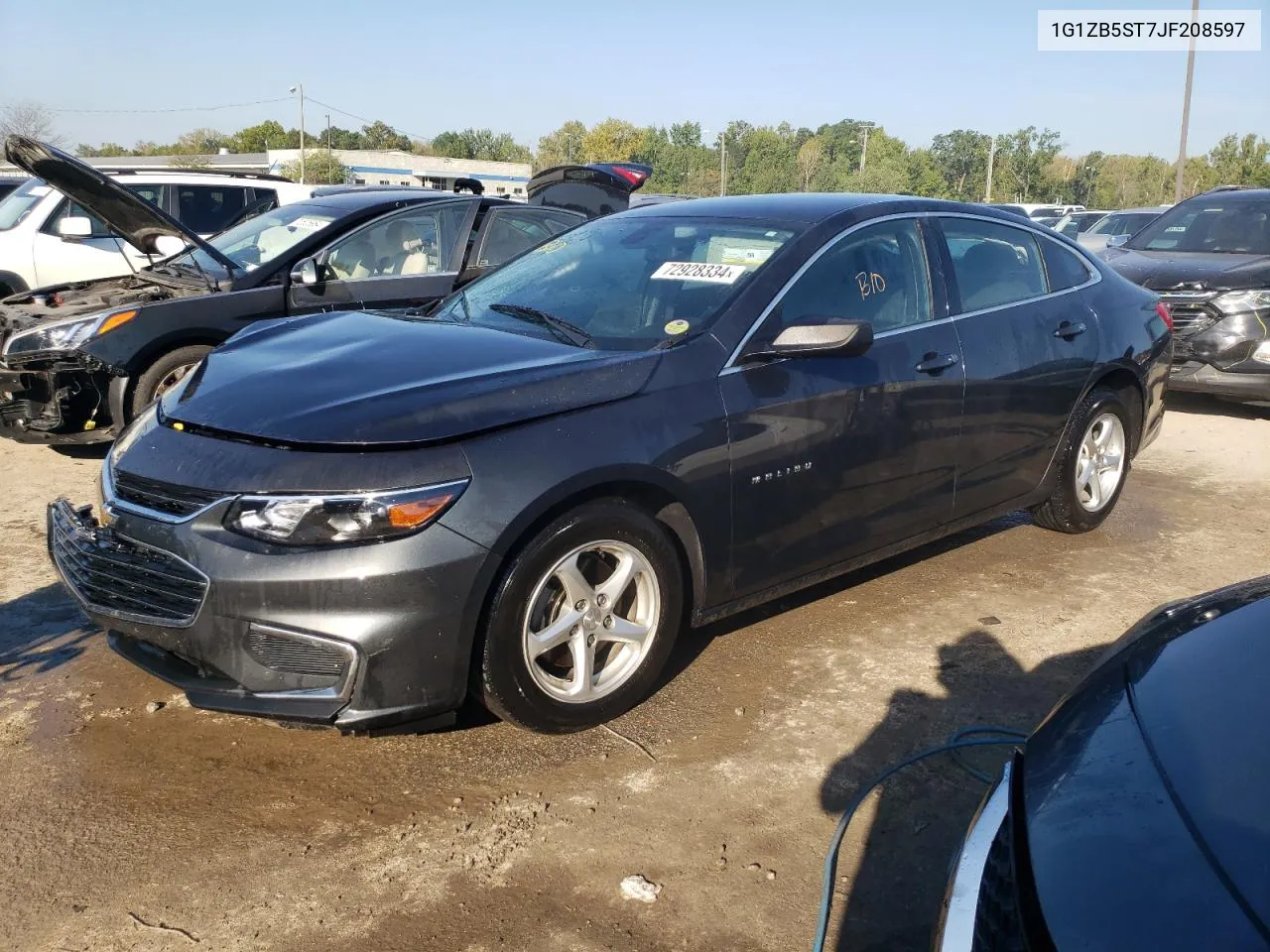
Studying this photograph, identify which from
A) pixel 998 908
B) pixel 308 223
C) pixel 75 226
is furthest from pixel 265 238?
pixel 998 908

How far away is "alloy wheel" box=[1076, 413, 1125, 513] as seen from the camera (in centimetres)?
542

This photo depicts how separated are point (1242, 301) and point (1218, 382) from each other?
0.64m

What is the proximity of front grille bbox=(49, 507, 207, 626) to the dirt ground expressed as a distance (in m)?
0.50

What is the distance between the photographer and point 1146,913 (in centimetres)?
158

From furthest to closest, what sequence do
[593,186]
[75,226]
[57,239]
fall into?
[57,239]
[593,186]
[75,226]

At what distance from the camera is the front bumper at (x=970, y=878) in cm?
177

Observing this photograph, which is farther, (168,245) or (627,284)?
(168,245)

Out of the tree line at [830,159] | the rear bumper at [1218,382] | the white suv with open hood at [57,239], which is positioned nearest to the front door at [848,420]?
the rear bumper at [1218,382]

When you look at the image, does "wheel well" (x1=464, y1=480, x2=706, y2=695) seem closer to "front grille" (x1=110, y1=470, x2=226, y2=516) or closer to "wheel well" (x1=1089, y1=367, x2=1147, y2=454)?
"front grille" (x1=110, y1=470, x2=226, y2=516)

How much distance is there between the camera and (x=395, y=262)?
7.53 meters

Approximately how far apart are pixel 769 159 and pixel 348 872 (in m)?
74.8

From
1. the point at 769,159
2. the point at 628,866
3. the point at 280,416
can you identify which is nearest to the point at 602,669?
the point at 628,866

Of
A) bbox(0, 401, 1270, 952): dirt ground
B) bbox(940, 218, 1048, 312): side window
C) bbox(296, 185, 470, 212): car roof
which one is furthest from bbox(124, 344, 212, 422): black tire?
bbox(940, 218, 1048, 312): side window

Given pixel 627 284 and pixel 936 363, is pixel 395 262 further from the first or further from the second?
pixel 936 363
